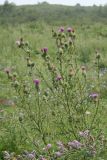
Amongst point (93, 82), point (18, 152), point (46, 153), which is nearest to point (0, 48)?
point (93, 82)

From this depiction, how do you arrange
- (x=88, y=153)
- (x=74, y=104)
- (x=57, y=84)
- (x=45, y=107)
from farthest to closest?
(x=45, y=107) → (x=74, y=104) → (x=57, y=84) → (x=88, y=153)

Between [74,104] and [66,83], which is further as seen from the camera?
[74,104]

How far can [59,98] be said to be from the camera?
5688 mm

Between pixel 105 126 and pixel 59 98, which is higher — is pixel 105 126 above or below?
below

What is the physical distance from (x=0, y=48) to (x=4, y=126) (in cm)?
980

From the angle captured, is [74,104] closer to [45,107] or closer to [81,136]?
[81,136]

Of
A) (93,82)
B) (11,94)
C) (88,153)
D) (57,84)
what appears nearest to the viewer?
(88,153)

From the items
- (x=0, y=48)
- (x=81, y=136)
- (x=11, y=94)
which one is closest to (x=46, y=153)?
(x=81, y=136)

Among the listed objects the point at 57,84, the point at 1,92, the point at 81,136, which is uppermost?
the point at 57,84

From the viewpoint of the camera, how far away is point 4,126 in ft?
21.3

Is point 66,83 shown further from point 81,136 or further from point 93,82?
point 93,82

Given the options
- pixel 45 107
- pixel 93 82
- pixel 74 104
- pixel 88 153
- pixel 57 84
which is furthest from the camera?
pixel 93 82

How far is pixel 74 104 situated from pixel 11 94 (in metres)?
4.24

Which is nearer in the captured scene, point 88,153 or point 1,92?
point 88,153
